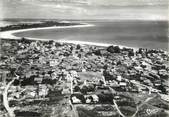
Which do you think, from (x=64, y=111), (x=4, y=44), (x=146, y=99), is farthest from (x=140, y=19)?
(x=4, y=44)

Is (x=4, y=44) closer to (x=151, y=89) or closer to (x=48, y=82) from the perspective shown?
(x=48, y=82)

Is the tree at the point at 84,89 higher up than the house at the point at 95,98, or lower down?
higher up

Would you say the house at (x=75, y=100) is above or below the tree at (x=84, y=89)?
below

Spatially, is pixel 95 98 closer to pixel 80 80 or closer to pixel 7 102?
pixel 80 80

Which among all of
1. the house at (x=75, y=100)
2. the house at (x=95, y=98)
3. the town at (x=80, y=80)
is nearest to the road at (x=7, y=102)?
the town at (x=80, y=80)

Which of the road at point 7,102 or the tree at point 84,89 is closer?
the road at point 7,102

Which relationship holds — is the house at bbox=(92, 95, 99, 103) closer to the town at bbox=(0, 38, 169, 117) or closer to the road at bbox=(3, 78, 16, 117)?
the town at bbox=(0, 38, 169, 117)

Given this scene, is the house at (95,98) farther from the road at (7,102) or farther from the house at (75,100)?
the road at (7,102)

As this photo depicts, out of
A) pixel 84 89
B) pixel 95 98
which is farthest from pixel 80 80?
pixel 95 98

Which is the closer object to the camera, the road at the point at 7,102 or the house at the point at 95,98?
the road at the point at 7,102
